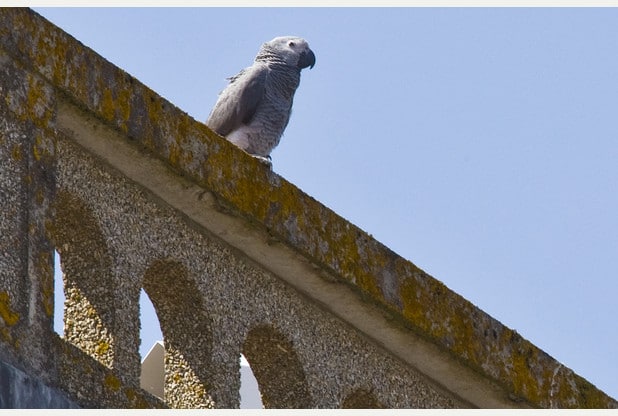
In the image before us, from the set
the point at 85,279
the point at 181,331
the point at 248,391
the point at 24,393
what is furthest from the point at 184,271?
the point at 248,391

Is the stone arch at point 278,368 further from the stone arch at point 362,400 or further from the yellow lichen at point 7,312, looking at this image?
the yellow lichen at point 7,312

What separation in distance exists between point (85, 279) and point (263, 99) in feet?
8.06

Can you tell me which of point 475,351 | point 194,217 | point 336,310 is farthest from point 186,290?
point 475,351

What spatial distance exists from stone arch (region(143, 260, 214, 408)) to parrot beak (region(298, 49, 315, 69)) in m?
2.54

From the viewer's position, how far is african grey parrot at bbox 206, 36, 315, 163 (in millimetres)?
12812

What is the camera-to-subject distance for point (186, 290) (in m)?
11.3

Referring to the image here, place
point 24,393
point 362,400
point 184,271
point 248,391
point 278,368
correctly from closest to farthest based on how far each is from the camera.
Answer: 1. point 24,393
2. point 184,271
3. point 278,368
4. point 362,400
5. point 248,391

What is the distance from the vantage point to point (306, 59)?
13.6 meters

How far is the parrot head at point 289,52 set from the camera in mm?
13453

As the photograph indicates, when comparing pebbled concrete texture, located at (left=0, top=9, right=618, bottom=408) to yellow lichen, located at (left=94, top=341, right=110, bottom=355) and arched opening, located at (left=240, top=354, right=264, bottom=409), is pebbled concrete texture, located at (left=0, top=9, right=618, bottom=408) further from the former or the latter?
arched opening, located at (left=240, top=354, right=264, bottom=409)

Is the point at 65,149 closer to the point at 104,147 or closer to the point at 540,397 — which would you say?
the point at 104,147

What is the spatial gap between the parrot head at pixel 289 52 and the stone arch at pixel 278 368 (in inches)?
85.3

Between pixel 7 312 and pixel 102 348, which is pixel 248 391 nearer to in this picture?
pixel 102 348

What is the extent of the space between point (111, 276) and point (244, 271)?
3.25ft
